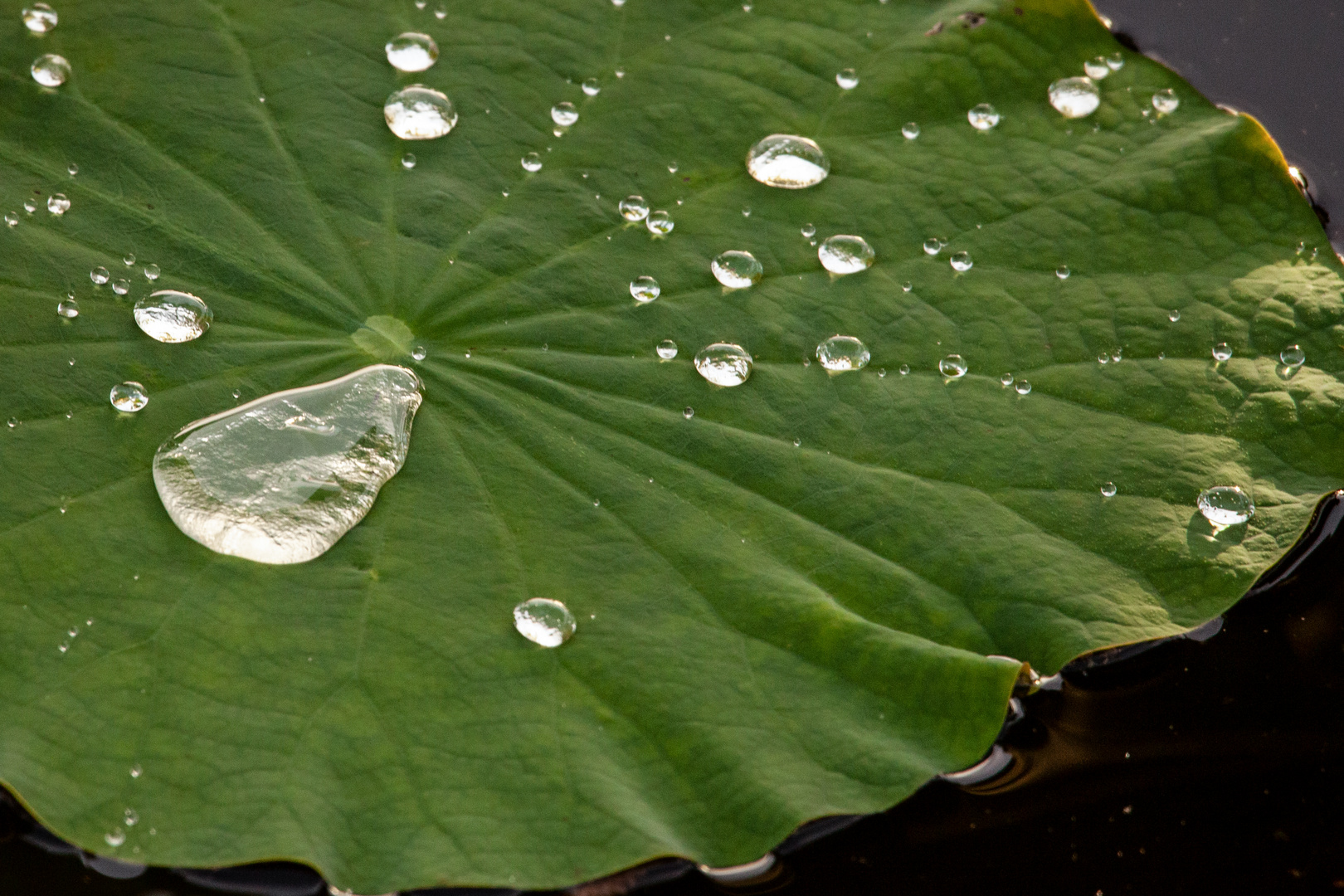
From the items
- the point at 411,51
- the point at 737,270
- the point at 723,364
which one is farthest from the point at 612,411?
the point at 411,51

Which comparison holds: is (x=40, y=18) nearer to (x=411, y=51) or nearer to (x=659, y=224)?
(x=411, y=51)

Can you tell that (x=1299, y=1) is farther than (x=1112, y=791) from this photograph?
Yes

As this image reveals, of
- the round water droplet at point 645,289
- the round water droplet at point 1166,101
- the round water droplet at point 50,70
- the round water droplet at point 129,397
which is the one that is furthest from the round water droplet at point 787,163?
the round water droplet at point 50,70

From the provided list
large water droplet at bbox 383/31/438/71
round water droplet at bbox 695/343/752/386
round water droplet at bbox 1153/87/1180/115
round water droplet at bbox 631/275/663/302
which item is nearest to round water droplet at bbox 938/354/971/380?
round water droplet at bbox 695/343/752/386

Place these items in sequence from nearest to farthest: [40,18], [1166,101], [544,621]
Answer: [544,621] → [40,18] → [1166,101]

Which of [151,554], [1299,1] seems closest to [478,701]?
[151,554]

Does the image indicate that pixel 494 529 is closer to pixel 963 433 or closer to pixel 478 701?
pixel 478 701

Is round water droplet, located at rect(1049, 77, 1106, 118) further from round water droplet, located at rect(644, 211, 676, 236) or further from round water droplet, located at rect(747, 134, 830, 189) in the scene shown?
round water droplet, located at rect(644, 211, 676, 236)
